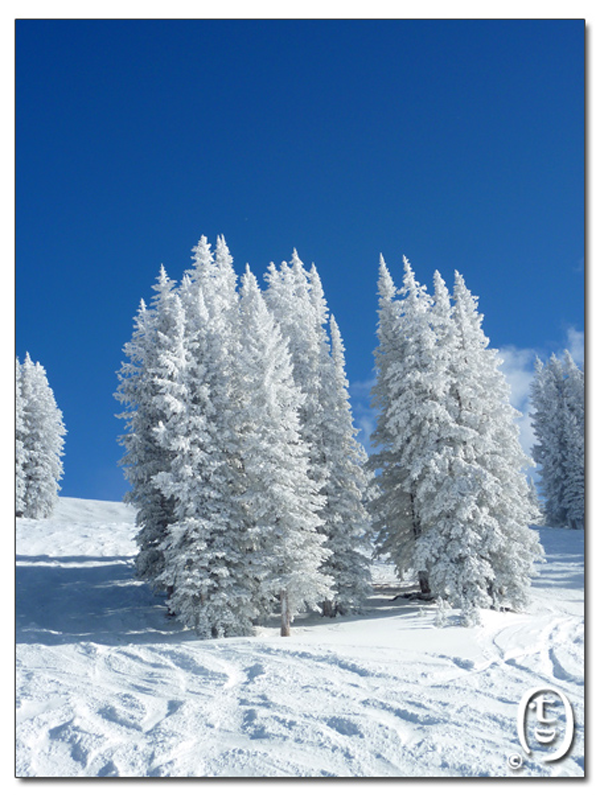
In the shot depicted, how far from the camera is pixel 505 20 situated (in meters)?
9.21

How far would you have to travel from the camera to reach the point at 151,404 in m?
22.8

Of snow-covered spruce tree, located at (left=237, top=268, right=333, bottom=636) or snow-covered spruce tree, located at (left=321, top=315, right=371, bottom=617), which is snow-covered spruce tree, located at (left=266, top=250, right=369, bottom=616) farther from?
snow-covered spruce tree, located at (left=237, top=268, right=333, bottom=636)

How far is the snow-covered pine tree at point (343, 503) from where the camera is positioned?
21812mm

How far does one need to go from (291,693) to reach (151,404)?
48.9 feet

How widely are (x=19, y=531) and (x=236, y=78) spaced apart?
32.2 metres

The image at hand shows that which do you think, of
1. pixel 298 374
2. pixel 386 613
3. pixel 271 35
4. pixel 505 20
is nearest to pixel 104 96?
pixel 271 35

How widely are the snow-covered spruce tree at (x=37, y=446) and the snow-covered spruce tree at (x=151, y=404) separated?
1883cm

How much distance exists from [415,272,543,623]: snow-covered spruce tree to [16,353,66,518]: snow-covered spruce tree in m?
31.0

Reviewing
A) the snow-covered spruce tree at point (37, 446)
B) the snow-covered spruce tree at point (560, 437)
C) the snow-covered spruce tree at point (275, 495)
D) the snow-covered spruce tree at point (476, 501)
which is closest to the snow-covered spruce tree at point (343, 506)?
the snow-covered spruce tree at point (275, 495)

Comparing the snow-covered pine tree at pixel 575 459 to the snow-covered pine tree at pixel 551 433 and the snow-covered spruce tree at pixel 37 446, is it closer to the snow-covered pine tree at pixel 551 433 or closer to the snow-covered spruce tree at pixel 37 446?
the snow-covered pine tree at pixel 551 433

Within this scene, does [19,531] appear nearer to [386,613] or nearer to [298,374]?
[298,374]

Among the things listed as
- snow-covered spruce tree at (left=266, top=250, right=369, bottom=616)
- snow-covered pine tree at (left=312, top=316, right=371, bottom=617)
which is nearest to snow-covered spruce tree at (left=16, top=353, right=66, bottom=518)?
snow-covered spruce tree at (left=266, top=250, right=369, bottom=616)

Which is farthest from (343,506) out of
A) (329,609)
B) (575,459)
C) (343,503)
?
(575,459)

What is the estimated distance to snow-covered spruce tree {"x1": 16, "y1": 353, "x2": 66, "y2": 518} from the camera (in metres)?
40.1
